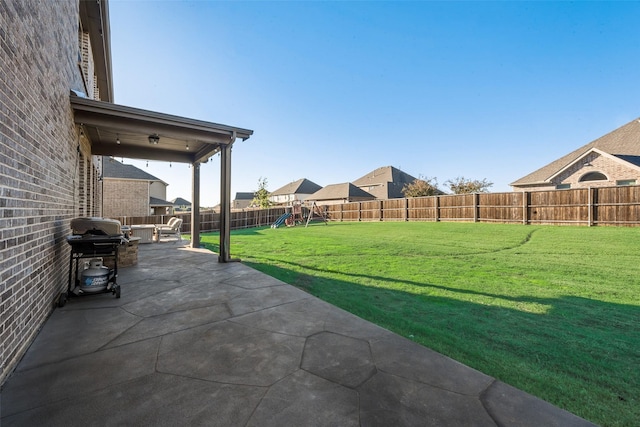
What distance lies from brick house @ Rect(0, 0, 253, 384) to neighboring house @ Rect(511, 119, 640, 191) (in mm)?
22464

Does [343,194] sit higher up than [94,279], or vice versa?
[343,194]

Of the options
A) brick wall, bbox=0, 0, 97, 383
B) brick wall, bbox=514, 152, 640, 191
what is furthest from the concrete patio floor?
brick wall, bbox=514, 152, 640, 191

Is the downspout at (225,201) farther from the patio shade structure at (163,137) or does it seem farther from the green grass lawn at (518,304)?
the green grass lawn at (518,304)

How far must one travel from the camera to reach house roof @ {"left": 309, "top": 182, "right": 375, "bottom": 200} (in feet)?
128

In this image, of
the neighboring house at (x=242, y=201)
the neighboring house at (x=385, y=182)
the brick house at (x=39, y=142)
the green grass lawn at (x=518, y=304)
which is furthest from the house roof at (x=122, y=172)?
the neighboring house at (x=242, y=201)

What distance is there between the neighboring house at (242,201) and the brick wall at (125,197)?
118 ft

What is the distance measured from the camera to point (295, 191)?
50750 mm

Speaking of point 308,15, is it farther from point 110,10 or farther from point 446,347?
point 446,347

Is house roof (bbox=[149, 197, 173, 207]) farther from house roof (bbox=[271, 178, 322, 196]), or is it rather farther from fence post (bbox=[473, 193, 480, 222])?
fence post (bbox=[473, 193, 480, 222])

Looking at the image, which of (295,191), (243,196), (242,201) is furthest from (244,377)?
(243,196)

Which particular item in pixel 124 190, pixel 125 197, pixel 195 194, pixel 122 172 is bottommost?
pixel 195 194

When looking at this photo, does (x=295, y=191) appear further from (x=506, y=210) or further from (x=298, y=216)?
(x=506, y=210)

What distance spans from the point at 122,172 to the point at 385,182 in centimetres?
3187

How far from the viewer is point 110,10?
695 centimetres
